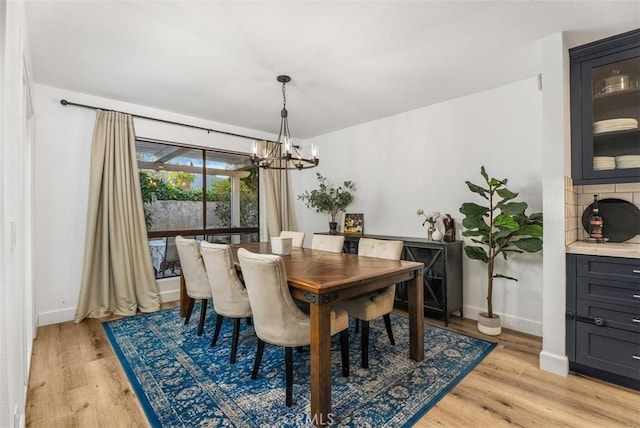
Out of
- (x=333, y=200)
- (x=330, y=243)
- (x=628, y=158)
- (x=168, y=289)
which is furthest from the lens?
(x=333, y=200)

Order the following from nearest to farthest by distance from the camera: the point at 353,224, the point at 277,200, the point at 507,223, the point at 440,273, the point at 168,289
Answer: the point at 507,223, the point at 440,273, the point at 168,289, the point at 353,224, the point at 277,200

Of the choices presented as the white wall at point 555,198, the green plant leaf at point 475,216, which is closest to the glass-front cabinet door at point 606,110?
the white wall at point 555,198

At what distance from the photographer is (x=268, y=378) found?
216cm

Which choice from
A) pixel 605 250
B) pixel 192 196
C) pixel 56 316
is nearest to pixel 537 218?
pixel 605 250

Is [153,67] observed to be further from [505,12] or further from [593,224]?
[593,224]

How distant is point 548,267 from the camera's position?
7.50 ft

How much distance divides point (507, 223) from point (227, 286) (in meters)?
2.40

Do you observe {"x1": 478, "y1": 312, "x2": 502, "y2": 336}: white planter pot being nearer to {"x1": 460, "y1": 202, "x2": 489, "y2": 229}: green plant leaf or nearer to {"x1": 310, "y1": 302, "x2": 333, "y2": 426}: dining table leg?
{"x1": 460, "y1": 202, "x2": 489, "y2": 229}: green plant leaf

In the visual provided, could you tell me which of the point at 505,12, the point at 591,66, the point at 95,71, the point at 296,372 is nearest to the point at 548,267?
the point at 591,66

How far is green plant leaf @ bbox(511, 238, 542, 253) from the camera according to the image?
265 cm

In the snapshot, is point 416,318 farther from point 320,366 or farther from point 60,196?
point 60,196

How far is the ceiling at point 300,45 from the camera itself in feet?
6.56

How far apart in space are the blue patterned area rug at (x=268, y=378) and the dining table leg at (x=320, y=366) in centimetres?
7

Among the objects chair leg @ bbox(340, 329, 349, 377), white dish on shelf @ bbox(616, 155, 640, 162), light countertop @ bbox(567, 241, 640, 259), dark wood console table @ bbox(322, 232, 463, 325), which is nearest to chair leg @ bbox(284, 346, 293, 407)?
chair leg @ bbox(340, 329, 349, 377)
